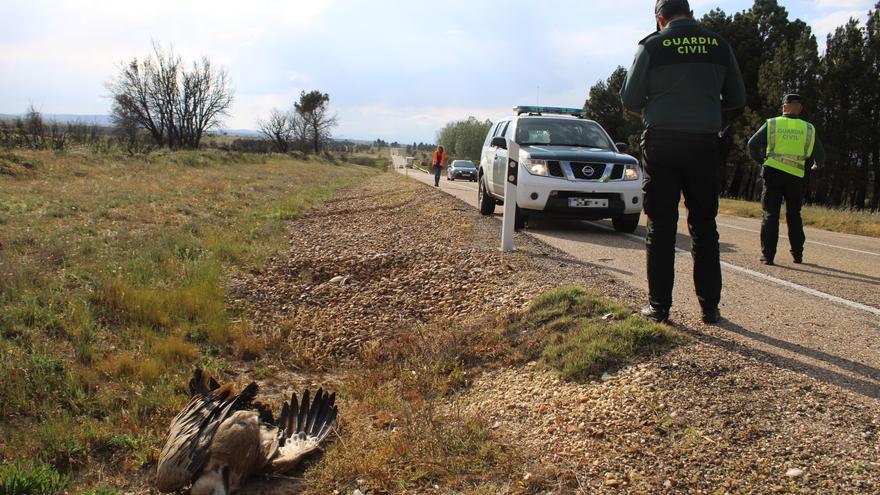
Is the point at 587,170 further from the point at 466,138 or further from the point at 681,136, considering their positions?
the point at 466,138

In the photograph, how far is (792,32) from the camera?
38.1 m

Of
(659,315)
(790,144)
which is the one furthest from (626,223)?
(659,315)

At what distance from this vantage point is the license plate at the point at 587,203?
8.89 m

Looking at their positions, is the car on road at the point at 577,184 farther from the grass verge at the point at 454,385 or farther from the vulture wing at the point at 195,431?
the vulture wing at the point at 195,431

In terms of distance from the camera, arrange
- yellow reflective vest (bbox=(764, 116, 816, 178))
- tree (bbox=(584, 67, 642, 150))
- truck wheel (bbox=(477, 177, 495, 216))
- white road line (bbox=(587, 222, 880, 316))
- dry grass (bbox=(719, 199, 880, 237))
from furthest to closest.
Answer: tree (bbox=(584, 67, 642, 150))
dry grass (bbox=(719, 199, 880, 237))
truck wheel (bbox=(477, 177, 495, 216))
yellow reflective vest (bbox=(764, 116, 816, 178))
white road line (bbox=(587, 222, 880, 316))

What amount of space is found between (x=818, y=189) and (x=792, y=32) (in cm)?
1091

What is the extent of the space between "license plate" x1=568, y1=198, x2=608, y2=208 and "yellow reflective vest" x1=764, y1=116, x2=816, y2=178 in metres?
2.38

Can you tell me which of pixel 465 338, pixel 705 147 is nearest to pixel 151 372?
pixel 465 338

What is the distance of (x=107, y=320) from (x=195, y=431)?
300 centimetres

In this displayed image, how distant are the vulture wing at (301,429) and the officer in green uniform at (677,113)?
2.49 metres

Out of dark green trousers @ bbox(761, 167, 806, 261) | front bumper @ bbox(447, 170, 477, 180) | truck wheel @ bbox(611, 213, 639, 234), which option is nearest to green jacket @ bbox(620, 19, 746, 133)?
dark green trousers @ bbox(761, 167, 806, 261)

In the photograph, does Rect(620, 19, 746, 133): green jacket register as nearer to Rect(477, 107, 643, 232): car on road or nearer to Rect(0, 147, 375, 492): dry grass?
Rect(0, 147, 375, 492): dry grass

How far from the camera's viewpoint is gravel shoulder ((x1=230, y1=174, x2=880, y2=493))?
2758mm

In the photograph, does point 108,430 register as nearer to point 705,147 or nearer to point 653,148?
point 653,148
